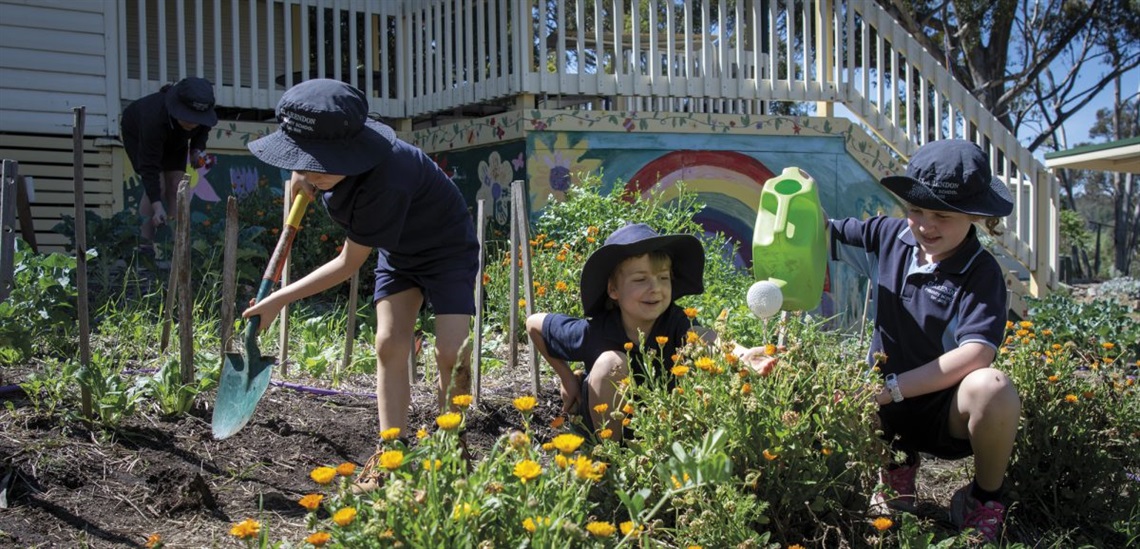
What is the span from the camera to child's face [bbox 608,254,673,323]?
3.02 metres

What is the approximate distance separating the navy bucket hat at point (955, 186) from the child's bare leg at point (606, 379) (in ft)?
3.02

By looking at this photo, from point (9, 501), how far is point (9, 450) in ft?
0.78

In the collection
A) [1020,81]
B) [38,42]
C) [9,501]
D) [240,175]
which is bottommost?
[9,501]

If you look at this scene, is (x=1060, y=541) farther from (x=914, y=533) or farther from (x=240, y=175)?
(x=240, y=175)

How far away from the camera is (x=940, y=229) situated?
2898mm

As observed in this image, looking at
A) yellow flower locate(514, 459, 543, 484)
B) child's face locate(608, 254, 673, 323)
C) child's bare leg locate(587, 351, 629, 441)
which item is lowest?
yellow flower locate(514, 459, 543, 484)

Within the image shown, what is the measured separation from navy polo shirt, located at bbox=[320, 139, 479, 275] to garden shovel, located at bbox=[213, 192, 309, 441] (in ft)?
0.94

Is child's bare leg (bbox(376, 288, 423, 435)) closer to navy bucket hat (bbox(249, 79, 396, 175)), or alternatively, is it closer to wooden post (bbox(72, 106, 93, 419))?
navy bucket hat (bbox(249, 79, 396, 175))

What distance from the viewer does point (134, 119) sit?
676 centimetres

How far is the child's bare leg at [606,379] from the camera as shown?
280 cm

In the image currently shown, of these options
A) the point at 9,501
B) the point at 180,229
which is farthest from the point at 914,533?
the point at 180,229

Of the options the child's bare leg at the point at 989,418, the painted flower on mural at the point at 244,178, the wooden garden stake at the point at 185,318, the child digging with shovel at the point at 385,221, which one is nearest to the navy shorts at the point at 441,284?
the child digging with shovel at the point at 385,221

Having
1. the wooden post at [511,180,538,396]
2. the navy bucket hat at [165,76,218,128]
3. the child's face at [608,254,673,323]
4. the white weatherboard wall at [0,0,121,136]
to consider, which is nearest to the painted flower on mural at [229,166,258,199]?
the white weatherboard wall at [0,0,121,136]

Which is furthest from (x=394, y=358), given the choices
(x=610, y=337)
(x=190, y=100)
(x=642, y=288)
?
(x=190, y=100)
